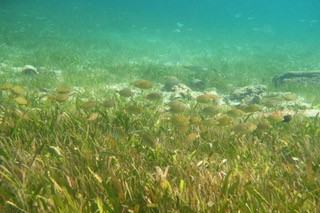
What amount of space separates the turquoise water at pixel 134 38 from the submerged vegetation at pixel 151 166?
40.0ft

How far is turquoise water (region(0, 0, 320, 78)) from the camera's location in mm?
21750

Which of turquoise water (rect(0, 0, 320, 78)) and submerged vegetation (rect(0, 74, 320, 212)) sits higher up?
submerged vegetation (rect(0, 74, 320, 212))

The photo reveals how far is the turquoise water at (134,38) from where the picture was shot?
21750 mm

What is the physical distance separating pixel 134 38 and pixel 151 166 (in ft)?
118

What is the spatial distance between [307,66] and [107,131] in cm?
2018

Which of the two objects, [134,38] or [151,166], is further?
[134,38]

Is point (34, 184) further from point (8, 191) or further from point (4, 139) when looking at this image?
point (4, 139)

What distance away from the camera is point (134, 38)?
38.8 metres

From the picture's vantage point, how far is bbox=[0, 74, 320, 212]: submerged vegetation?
293cm

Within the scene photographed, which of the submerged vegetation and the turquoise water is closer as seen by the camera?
the submerged vegetation

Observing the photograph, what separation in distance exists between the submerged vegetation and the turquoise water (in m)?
12.2

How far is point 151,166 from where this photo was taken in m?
4.07

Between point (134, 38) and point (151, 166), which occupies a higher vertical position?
point (151, 166)

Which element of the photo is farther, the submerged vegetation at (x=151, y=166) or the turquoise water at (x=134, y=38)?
the turquoise water at (x=134, y=38)
